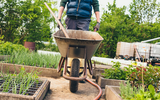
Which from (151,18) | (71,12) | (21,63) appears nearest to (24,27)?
(21,63)

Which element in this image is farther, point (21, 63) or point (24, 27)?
point (24, 27)

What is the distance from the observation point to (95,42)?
75.8 inches

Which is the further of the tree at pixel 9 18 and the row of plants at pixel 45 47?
the row of plants at pixel 45 47

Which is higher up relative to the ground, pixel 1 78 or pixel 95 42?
pixel 95 42

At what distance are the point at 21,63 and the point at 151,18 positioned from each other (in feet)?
77.9

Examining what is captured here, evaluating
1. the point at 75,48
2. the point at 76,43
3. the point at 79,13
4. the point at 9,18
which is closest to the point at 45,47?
the point at 9,18

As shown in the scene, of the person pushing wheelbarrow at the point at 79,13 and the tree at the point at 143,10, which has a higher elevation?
the tree at the point at 143,10

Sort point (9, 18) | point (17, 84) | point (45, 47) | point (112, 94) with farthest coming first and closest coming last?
point (45, 47)
point (9, 18)
point (112, 94)
point (17, 84)

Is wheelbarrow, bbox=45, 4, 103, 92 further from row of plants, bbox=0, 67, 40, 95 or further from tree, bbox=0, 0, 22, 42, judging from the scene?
tree, bbox=0, 0, 22, 42

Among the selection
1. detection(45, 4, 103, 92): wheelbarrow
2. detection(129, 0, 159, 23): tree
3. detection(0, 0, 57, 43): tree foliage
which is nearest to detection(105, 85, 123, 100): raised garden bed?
detection(45, 4, 103, 92): wheelbarrow

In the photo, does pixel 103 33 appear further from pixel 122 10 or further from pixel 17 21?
pixel 17 21

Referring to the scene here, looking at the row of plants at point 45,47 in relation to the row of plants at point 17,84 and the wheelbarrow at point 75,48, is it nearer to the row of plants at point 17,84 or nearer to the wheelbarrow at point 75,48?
the row of plants at point 17,84

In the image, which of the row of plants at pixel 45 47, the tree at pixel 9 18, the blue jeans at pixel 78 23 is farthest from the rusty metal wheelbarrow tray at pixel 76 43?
the row of plants at pixel 45 47

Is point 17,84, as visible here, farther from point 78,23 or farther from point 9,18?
point 9,18
